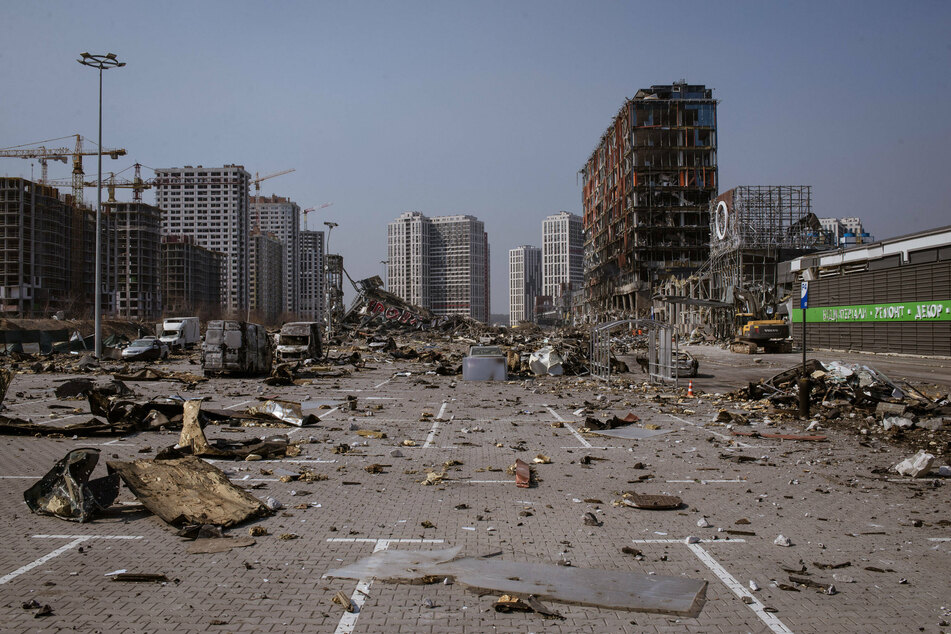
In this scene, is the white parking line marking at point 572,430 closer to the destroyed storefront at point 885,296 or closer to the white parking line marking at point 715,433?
the white parking line marking at point 715,433

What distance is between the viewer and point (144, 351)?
32156 mm

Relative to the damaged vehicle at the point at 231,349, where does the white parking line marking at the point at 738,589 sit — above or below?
below

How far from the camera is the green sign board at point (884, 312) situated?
95.2ft

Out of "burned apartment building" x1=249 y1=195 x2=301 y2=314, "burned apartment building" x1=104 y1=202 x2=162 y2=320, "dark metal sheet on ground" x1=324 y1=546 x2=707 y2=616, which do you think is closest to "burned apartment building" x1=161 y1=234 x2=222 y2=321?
"burned apartment building" x1=104 y1=202 x2=162 y2=320

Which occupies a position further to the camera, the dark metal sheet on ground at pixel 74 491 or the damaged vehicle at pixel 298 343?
the damaged vehicle at pixel 298 343

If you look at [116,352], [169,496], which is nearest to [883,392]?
[169,496]

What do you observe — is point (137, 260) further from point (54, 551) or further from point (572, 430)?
point (54, 551)

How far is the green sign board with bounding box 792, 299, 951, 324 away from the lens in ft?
95.2

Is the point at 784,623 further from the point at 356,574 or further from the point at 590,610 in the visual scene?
the point at 356,574

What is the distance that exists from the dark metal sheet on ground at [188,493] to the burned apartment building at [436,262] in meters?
158

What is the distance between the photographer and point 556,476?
8.96m

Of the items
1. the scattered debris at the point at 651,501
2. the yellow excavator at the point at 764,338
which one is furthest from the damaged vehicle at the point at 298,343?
the scattered debris at the point at 651,501

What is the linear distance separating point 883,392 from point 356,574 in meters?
14.0

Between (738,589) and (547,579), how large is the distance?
1535mm
